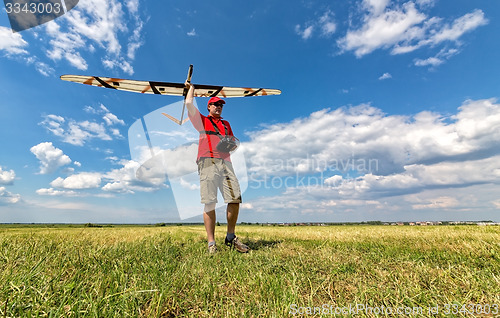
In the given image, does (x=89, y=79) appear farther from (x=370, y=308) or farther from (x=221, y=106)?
(x=370, y=308)

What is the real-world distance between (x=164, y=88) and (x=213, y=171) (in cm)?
480

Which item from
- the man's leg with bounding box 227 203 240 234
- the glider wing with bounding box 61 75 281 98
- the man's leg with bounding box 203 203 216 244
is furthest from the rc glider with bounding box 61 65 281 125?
the man's leg with bounding box 227 203 240 234

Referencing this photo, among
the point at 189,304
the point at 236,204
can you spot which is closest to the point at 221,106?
the point at 236,204

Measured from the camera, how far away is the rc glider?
24.9 feet

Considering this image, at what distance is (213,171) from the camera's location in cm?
545

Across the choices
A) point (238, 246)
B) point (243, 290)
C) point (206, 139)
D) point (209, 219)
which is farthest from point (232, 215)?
point (243, 290)

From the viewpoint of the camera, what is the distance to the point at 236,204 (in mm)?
5656

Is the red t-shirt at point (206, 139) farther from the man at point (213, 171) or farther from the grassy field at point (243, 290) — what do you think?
the grassy field at point (243, 290)

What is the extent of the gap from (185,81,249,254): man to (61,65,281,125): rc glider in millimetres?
1514

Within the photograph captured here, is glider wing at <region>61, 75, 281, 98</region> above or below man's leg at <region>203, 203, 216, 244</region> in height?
above

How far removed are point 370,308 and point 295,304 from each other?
575 mm

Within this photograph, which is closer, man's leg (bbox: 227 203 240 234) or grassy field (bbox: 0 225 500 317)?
grassy field (bbox: 0 225 500 317)

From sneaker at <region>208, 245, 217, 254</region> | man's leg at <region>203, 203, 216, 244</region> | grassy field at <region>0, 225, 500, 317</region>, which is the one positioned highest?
man's leg at <region>203, 203, 216, 244</region>

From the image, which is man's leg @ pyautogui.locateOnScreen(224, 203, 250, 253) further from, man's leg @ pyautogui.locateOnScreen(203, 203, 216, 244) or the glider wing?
the glider wing
